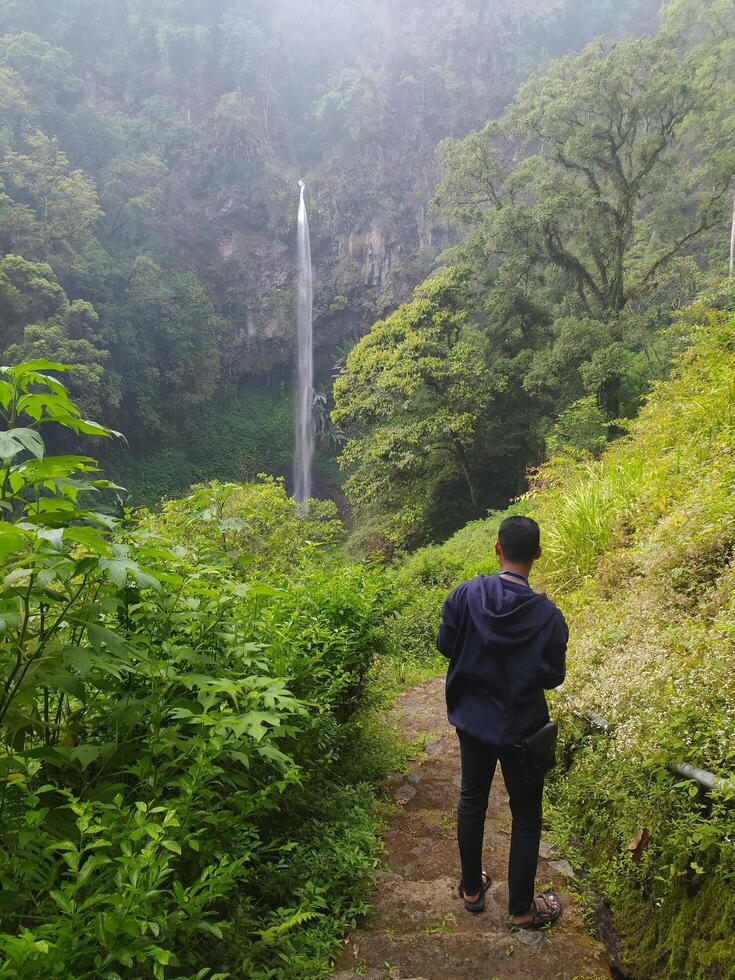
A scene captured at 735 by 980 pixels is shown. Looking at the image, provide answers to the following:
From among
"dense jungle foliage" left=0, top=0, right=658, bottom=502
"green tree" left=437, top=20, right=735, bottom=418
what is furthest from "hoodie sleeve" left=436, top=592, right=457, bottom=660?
"dense jungle foliage" left=0, top=0, right=658, bottom=502

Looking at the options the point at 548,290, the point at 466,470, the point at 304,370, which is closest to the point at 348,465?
the point at 466,470

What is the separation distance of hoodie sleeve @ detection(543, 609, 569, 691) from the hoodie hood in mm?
52

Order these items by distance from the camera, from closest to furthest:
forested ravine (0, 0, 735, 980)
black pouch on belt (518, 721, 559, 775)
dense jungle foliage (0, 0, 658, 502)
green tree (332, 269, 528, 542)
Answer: forested ravine (0, 0, 735, 980), black pouch on belt (518, 721, 559, 775), green tree (332, 269, 528, 542), dense jungle foliage (0, 0, 658, 502)

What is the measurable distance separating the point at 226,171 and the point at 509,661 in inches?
1735

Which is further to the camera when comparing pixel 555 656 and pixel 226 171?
pixel 226 171

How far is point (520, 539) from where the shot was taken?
237 centimetres

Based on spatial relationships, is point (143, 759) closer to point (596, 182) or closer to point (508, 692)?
point (508, 692)

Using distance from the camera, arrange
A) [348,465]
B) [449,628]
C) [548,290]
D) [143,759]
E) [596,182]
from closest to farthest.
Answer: [143,759] → [449,628] → [596,182] → [548,290] → [348,465]

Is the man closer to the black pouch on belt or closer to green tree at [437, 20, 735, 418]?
the black pouch on belt

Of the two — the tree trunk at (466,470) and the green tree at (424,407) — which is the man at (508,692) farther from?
the tree trunk at (466,470)

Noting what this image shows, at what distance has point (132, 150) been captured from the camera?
3653cm

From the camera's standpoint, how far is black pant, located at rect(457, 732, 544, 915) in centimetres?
231

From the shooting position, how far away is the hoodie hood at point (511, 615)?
228cm

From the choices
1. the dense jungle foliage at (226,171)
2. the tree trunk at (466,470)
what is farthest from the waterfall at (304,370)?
the tree trunk at (466,470)
